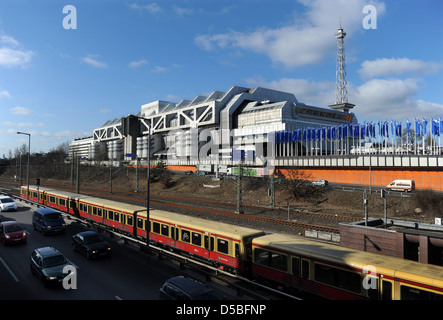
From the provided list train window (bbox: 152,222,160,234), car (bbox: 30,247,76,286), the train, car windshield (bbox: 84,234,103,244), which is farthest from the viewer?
train window (bbox: 152,222,160,234)

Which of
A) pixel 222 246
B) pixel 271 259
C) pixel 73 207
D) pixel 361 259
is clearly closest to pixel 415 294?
pixel 361 259

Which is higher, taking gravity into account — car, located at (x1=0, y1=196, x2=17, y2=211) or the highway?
car, located at (x1=0, y1=196, x2=17, y2=211)

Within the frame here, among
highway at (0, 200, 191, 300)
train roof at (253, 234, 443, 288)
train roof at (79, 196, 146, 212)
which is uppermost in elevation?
train roof at (79, 196, 146, 212)

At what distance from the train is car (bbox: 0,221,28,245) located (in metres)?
8.30

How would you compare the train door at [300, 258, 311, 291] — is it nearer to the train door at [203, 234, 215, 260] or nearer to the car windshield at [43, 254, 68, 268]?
the train door at [203, 234, 215, 260]

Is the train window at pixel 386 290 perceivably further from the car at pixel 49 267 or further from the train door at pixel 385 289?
the car at pixel 49 267

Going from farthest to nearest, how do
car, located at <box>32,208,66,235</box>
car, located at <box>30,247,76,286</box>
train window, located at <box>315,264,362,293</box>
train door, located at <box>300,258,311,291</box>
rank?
car, located at <box>32,208,66,235</box> → car, located at <box>30,247,76,286</box> → train door, located at <box>300,258,311,291</box> → train window, located at <box>315,264,362,293</box>

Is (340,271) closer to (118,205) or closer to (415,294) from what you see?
(415,294)

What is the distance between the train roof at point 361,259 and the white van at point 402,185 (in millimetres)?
41440

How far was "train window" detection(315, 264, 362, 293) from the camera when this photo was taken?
11.9 metres

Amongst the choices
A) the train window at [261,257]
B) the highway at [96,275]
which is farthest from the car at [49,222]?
the train window at [261,257]

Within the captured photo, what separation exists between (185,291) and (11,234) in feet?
58.9

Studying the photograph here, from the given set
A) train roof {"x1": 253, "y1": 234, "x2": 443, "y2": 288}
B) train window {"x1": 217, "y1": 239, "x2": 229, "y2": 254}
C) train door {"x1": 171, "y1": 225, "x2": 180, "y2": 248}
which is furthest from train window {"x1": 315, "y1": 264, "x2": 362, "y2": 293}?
train door {"x1": 171, "y1": 225, "x2": 180, "y2": 248}
